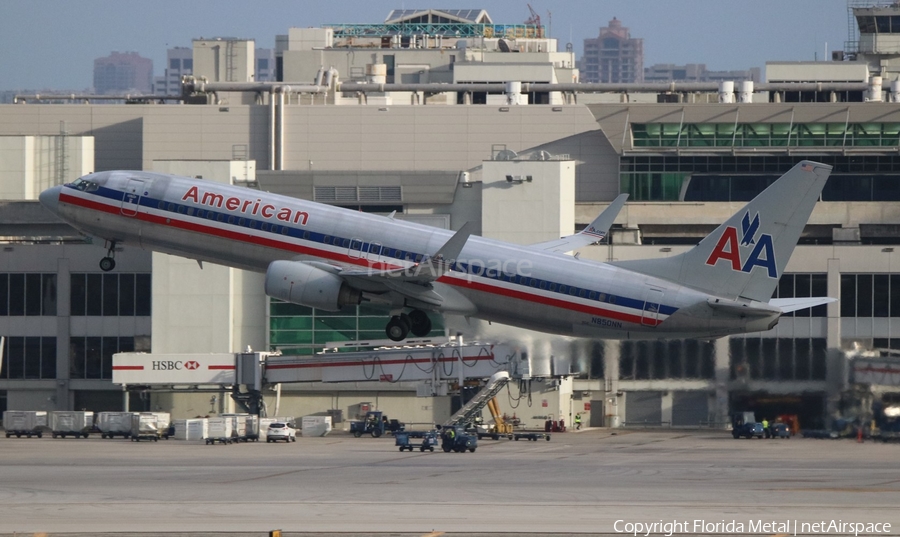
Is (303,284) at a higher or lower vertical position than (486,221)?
lower

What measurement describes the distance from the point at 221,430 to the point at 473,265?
110 feet

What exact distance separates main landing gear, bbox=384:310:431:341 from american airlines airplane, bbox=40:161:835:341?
0.08 m

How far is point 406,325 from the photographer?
212ft

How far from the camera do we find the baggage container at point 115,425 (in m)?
96.9

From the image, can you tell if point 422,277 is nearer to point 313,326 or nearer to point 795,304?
point 795,304

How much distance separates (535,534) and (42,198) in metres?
34.1

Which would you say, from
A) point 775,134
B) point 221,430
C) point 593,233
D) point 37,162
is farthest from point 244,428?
point 775,134

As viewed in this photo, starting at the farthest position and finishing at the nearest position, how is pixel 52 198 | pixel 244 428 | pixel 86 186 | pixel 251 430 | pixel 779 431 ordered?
pixel 251 430 → pixel 244 428 → pixel 52 198 → pixel 779 431 → pixel 86 186

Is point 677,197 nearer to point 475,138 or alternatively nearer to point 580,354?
point 475,138

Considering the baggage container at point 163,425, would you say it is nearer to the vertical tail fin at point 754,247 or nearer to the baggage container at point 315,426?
the baggage container at point 315,426

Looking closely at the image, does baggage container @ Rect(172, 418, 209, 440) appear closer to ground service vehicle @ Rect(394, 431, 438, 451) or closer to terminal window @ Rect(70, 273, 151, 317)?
ground service vehicle @ Rect(394, 431, 438, 451)

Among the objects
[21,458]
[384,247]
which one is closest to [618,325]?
[384,247]

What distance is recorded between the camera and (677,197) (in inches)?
5153

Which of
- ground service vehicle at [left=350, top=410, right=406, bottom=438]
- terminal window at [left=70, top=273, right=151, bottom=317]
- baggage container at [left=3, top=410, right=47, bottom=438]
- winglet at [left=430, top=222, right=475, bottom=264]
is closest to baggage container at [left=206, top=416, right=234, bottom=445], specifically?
ground service vehicle at [left=350, top=410, right=406, bottom=438]
